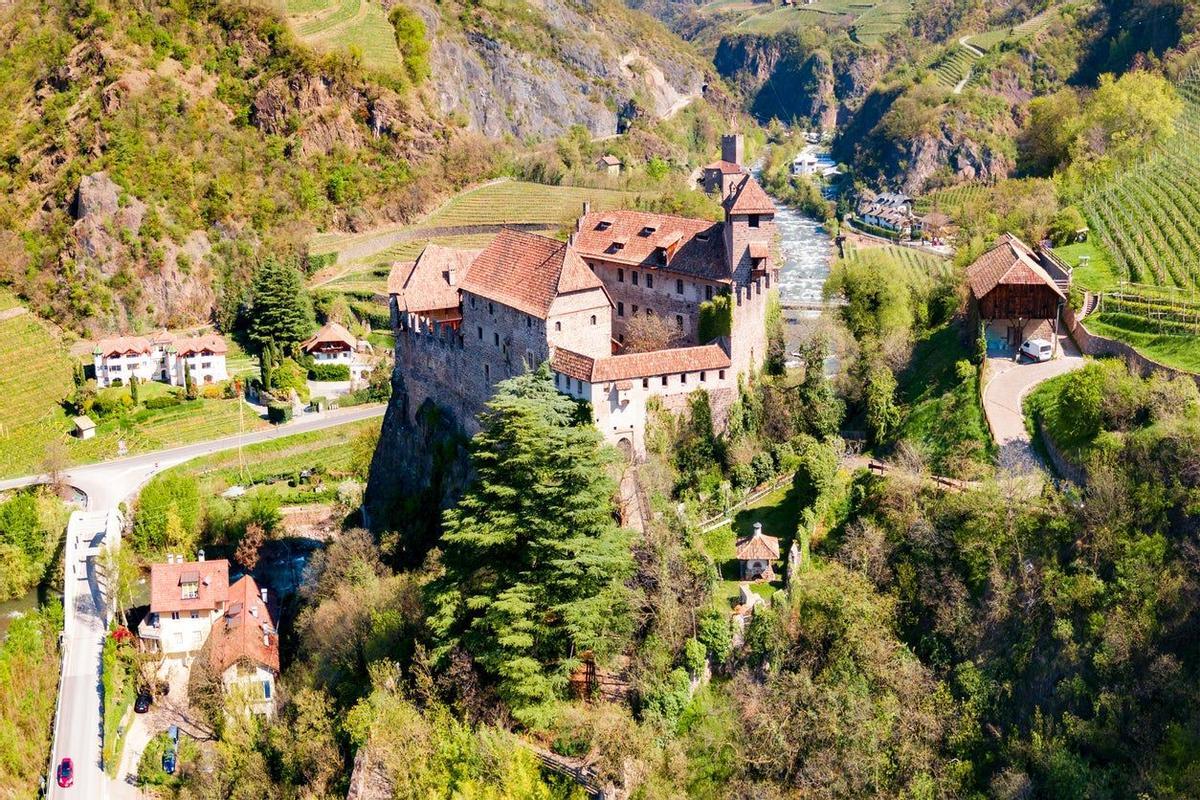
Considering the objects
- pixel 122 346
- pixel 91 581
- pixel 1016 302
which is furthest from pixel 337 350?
pixel 1016 302

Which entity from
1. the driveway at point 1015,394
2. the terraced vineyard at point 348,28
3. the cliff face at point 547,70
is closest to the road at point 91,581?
the driveway at point 1015,394

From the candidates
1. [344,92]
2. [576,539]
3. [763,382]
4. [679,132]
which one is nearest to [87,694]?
→ [576,539]

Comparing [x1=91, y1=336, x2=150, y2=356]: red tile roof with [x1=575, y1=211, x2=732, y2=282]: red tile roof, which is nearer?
[x1=575, y1=211, x2=732, y2=282]: red tile roof

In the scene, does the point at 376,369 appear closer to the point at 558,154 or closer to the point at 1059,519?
the point at 558,154

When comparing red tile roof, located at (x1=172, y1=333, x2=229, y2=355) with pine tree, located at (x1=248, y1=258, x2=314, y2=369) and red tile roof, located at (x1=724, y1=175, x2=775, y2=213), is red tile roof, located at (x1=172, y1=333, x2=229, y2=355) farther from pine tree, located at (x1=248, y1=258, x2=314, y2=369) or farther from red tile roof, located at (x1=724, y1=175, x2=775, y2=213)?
red tile roof, located at (x1=724, y1=175, x2=775, y2=213)

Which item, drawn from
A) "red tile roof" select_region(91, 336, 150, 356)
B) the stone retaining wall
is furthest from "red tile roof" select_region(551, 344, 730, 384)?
"red tile roof" select_region(91, 336, 150, 356)

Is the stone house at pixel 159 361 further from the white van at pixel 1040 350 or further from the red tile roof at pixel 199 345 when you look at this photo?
the white van at pixel 1040 350
